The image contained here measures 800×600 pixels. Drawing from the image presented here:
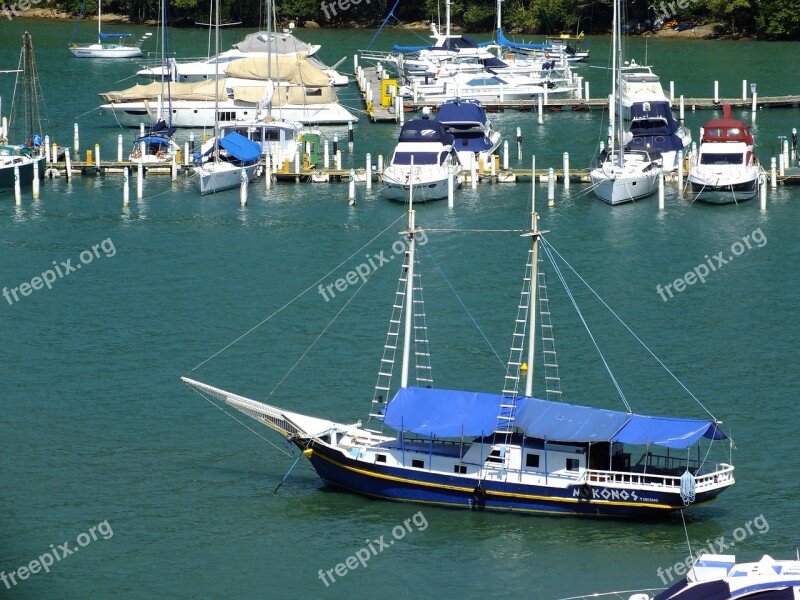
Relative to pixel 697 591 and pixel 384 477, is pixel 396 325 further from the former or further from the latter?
pixel 697 591

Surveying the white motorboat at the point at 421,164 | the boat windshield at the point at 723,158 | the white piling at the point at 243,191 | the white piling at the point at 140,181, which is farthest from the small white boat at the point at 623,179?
the white piling at the point at 140,181

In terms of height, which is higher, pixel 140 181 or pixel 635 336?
pixel 140 181

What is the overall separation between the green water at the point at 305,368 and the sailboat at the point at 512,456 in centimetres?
61

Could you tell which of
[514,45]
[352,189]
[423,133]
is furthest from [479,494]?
[514,45]

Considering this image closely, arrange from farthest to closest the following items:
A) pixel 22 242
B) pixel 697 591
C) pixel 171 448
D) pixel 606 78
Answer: pixel 606 78 < pixel 22 242 < pixel 171 448 < pixel 697 591

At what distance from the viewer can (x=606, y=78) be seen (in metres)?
121

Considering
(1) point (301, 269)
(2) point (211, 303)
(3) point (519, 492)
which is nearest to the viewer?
(3) point (519, 492)

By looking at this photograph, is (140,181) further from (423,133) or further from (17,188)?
(423,133)

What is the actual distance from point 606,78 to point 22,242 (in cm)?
5867

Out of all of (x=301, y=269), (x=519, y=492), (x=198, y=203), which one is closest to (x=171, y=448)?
(x=519, y=492)
